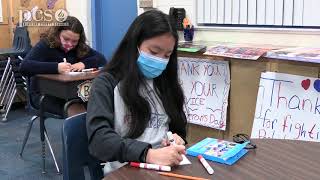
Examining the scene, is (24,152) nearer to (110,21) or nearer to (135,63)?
(110,21)

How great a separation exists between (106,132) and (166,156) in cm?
23

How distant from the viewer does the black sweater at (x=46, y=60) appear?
2.78 meters

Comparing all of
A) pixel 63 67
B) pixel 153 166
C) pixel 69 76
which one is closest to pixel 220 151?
pixel 153 166

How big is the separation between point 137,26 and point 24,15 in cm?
416

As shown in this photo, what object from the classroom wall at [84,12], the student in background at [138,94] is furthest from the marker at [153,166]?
the classroom wall at [84,12]

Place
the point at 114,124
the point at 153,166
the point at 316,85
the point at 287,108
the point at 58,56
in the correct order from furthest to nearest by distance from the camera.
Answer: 1. the point at 58,56
2. the point at 287,108
3. the point at 316,85
4. the point at 114,124
5. the point at 153,166

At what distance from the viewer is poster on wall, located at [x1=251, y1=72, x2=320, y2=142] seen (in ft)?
7.10

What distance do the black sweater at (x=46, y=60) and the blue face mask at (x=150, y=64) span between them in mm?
1506

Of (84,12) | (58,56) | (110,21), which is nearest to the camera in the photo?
(58,56)

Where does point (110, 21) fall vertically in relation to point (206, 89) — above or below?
above

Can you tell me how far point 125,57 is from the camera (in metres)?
1.44

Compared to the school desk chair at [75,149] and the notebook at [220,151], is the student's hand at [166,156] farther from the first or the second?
the school desk chair at [75,149]

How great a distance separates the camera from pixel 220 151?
1.21m

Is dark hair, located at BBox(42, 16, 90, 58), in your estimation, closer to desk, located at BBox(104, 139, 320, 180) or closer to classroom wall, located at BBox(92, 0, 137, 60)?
classroom wall, located at BBox(92, 0, 137, 60)
